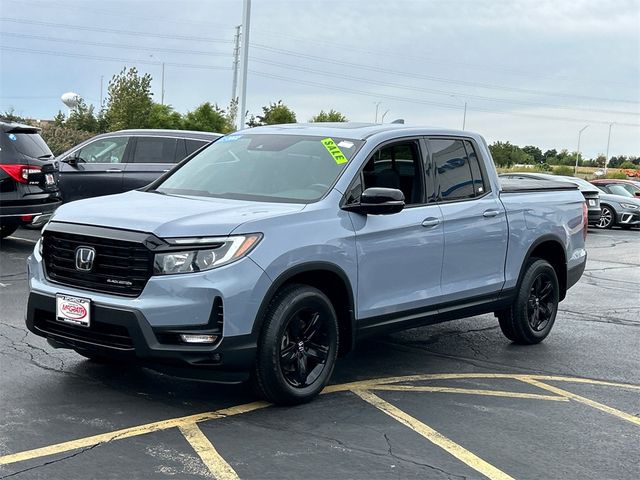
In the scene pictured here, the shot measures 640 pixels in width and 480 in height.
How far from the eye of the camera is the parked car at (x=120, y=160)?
14742 millimetres

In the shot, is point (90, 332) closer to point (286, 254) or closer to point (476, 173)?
point (286, 254)

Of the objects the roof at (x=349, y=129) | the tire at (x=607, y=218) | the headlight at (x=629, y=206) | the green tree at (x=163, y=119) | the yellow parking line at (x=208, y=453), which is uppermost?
the green tree at (x=163, y=119)

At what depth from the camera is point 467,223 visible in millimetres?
6957

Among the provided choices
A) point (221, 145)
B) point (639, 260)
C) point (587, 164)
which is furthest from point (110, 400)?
point (587, 164)

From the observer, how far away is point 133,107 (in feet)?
154

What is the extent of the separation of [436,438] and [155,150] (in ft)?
35.4

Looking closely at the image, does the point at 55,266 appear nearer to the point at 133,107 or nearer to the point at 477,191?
the point at 477,191

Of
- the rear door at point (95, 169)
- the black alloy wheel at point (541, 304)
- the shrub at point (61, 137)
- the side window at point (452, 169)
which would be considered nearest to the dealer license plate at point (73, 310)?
the side window at point (452, 169)

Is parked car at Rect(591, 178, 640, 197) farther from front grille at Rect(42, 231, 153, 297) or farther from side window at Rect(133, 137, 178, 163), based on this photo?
front grille at Rect(42, 231, 153, 297)

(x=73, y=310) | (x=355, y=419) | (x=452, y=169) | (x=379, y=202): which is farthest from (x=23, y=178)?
(x=355, y=419)

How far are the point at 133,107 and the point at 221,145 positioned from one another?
136 feet

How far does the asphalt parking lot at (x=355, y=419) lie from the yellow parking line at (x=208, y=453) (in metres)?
0.01

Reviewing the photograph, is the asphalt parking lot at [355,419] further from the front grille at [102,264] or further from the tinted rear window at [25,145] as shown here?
the tinted rear window at [25,145]

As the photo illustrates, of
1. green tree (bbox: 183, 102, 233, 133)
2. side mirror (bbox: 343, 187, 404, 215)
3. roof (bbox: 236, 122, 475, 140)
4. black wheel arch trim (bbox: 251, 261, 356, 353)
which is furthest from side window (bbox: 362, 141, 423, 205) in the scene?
green tree (bbox: 183, 102, 233, 133)
